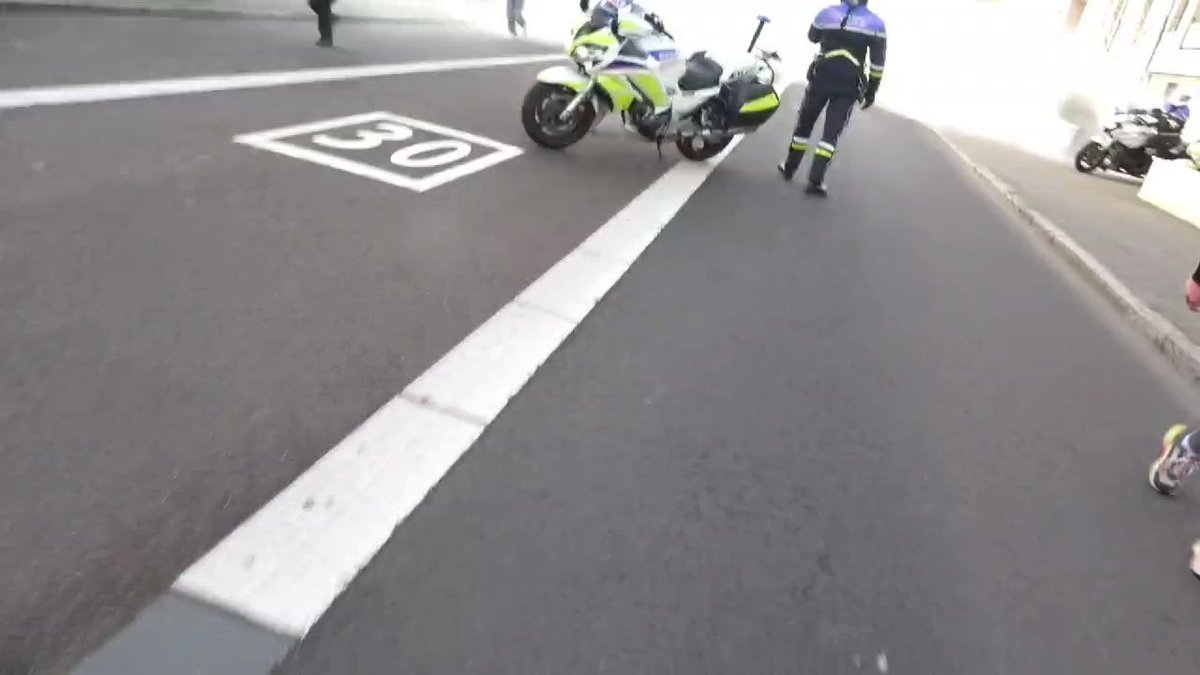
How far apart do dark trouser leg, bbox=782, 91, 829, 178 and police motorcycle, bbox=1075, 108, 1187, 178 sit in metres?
9.70

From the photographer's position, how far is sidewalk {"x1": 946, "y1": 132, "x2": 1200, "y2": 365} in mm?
7707

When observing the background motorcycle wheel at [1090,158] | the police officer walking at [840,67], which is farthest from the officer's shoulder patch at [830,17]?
the background motorcycle wheel at [1090,158]

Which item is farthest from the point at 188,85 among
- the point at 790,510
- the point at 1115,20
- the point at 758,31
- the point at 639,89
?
the point at 1115,20

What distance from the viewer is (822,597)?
2.78 metres

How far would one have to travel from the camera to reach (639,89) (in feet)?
27.1

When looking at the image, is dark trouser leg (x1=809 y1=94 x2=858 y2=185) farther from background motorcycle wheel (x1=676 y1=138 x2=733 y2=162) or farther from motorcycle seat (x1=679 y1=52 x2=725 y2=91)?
motorcycle seat (x1=679 y1=52 x2=725 y2=91)

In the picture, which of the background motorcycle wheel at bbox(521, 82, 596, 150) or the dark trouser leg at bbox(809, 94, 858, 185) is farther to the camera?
the dark trouser leg at bbox(809, 94, 858, 185)

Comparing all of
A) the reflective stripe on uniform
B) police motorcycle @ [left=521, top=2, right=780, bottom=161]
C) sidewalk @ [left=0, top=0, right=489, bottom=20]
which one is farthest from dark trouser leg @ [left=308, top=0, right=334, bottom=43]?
the reflective stripe on uniform

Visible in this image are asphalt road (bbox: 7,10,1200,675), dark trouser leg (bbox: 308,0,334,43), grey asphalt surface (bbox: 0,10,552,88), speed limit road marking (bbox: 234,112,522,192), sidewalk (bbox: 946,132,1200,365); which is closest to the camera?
asphalt road (bbox: 7,10,1200,675)

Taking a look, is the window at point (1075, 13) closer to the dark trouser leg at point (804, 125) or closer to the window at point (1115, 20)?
the window at point (1115, 20)

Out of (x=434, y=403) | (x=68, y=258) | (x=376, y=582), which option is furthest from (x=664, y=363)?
(x=68, y=258)

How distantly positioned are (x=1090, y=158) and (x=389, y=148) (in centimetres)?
1477

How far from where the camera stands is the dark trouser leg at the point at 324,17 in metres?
12.3

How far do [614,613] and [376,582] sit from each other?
67cm
